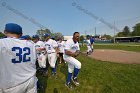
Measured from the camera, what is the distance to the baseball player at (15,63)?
263cm

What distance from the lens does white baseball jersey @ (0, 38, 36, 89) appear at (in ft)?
8.61

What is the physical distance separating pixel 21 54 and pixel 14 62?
16 centimetres

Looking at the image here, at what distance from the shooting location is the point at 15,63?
2709 millimetres

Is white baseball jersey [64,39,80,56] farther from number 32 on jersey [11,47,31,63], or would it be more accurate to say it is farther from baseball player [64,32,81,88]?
number 32 on jersey [11,47,31,63]

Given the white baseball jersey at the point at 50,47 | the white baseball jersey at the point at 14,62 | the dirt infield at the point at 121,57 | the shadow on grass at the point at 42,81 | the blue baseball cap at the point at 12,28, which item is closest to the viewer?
the white baseball jersey at the point at 14,62

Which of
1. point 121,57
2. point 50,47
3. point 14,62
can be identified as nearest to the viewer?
point 14,62

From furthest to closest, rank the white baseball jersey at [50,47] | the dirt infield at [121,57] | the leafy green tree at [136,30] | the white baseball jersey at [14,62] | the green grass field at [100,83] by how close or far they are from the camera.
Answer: the leafy green tree at [136,30]
the dirt infield at [121,57]
the white baseball jersey at [50,47]
the green grass field at [100,83]
the white baseball jersey at [14,62]

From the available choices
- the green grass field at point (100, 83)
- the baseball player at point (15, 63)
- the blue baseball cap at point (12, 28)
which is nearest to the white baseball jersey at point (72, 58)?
the green grass field at point (100, 83)

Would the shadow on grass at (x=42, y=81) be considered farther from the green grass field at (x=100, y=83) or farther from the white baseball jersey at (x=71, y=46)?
the white baseball jersey at (x=71, y=46)

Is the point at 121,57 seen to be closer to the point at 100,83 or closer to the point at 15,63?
the point at 100,83

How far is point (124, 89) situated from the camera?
6.23 m

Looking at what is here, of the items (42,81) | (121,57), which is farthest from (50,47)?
(121,57)

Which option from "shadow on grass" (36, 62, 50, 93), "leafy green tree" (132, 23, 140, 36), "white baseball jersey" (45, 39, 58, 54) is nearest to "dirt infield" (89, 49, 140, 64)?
"white baseball jersey" (45, 39, 58, 54)

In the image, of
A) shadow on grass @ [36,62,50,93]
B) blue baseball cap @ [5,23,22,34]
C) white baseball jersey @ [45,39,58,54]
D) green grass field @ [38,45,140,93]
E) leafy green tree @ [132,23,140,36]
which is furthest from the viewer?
leafy green tree @ [132,23,140,36]
